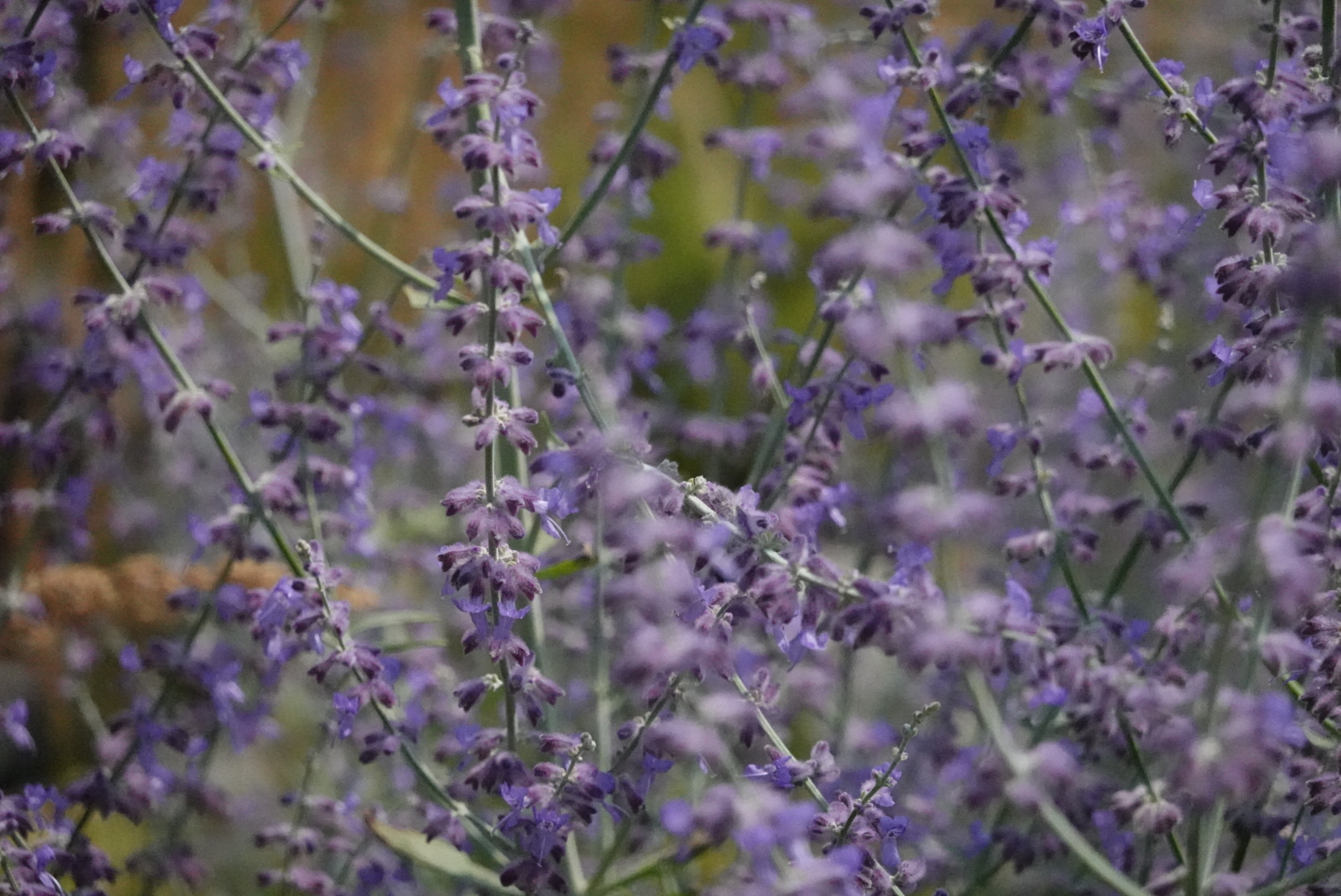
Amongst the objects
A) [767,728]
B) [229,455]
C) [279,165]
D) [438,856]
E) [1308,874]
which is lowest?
[438,856]

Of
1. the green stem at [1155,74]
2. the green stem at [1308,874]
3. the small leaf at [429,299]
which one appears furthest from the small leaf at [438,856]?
the green stem at [1155,74]

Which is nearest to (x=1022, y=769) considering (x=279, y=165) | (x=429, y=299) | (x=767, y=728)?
(x=767, y=728)

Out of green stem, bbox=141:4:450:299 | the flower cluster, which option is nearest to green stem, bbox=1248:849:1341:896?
the flower cluster

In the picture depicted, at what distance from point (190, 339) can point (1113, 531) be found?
307 centimetres

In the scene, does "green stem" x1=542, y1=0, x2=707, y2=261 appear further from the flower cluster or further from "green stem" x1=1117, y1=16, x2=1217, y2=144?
"green stem" x1=1117, y1=16, x2=1217, y2=144

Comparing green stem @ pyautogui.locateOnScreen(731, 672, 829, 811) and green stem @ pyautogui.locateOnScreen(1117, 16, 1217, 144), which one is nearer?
green stem @ pyautogui.locateOnScreen(731, 672, 829, 811)

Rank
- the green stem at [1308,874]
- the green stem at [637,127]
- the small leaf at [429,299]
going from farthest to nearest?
the small leaf at [429,299]
the green stem at [637,127]
the green stem at [1308,874]

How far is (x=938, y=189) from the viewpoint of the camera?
1.52 metres

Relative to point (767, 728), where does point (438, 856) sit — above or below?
below

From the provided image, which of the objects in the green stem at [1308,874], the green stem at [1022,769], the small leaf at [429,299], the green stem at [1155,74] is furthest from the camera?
the small leaf at [429,299]

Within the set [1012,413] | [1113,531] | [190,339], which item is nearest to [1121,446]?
[190,339]

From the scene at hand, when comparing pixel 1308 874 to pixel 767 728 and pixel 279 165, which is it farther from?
pixel 279 165

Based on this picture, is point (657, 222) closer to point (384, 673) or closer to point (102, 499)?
point (102, 499)

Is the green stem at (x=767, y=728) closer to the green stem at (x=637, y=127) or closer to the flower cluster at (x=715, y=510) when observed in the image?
the flower cluster at (x=715, y=510)
